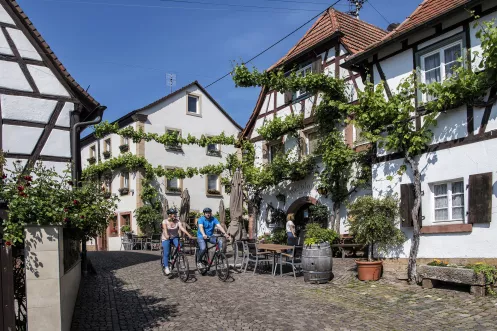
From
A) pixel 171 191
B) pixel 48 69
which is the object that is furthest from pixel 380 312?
pixel 171 191

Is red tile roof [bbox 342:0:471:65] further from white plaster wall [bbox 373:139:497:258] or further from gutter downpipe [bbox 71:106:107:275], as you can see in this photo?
gutter downpipe [bbox 71:106:107:275]

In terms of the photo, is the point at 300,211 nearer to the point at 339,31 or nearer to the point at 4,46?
the point at 339,31

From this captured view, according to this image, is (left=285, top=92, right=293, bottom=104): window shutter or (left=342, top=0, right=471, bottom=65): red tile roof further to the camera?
(left=285, top=92, right=293, bottom=104): window shutter

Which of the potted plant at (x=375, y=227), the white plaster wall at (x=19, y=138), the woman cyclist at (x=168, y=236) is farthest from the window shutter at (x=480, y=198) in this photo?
the white plaster wall at (x=19, y=138)

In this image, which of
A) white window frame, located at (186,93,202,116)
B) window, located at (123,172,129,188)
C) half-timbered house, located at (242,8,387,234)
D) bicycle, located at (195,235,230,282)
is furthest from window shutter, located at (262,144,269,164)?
window, located at (123,172,129,188)

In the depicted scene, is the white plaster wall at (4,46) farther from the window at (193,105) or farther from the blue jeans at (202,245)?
the window at (193,105)

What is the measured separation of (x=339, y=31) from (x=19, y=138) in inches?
418

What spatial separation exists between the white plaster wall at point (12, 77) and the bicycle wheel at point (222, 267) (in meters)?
6.55

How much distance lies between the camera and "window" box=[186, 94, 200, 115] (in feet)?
102

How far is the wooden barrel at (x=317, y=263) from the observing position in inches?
420

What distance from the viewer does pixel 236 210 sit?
1603cm

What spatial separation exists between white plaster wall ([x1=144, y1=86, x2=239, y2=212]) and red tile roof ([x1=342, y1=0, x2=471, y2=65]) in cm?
1840

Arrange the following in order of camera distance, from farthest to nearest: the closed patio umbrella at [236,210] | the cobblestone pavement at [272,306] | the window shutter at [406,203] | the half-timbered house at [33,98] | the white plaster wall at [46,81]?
the closed patio umbrella at [236,210] < the white plaster wall at [46,81] < the half-timbered house at [33,98] < the window shutter at [406,203] < the cobblestone pavement at [272,306]

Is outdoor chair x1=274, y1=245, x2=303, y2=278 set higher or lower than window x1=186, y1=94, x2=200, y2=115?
lower
